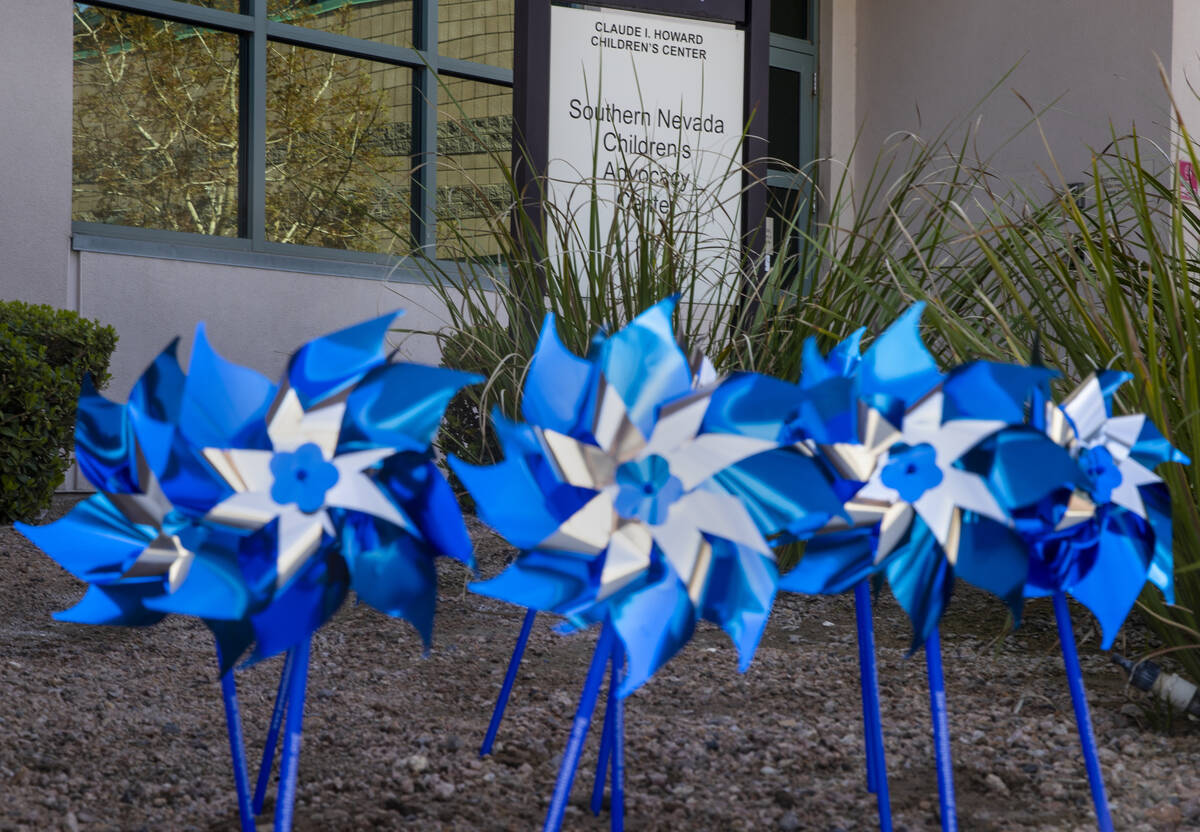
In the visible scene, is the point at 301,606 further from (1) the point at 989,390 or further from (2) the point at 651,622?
(1) the point at 989,390

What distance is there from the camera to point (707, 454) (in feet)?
2.62

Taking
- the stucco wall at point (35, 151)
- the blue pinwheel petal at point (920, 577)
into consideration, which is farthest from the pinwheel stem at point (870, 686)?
the stucco wall at point (35, 151)

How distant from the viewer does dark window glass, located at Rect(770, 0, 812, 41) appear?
7014 millimetres

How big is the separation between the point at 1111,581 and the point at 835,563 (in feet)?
0.97

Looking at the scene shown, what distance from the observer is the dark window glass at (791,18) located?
701 cm

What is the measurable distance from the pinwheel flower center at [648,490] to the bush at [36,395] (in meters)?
3.09

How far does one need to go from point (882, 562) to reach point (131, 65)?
514 centimetres

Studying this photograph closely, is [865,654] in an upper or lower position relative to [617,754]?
upper

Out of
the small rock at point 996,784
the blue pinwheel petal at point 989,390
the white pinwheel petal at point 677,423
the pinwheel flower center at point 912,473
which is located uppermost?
the blue pinwheel petal at point 989,390

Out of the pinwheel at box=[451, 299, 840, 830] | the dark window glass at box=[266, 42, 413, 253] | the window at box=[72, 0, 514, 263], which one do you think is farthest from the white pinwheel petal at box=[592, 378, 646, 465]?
the dark window glass at box=[266, 42, 413, 253]

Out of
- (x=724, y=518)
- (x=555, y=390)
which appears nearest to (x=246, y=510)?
(x=555, y=390)

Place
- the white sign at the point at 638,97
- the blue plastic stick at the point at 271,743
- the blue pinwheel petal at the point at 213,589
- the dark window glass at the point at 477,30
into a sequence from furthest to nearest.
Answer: the dark window glass at the point at 477,30, the white sign at the point at 638,97, the blue plastic stick at the point at 271,743, the blue pinwheel petal at the point at 213,589

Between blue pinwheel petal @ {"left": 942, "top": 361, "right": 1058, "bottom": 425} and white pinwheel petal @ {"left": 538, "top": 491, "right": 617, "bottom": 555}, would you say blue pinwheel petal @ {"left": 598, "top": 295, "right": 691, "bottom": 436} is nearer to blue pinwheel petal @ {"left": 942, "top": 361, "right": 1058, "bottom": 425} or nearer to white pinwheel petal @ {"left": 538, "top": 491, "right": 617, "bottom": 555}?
white pinwheel petal @ {"left": 538, "top": 491, "right": 617, "bottom": 555}

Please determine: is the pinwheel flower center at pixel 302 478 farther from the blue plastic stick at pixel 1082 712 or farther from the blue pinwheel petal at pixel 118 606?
the blue plastic stick at pixel 1082 712
